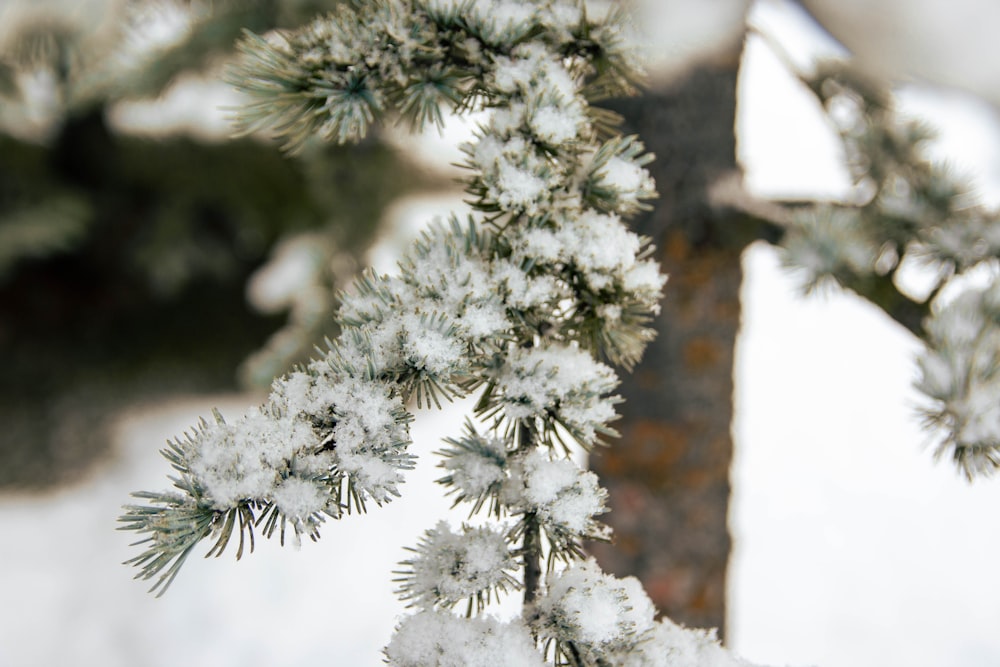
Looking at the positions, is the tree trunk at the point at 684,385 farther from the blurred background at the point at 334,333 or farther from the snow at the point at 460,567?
the snow at the point at 460,567

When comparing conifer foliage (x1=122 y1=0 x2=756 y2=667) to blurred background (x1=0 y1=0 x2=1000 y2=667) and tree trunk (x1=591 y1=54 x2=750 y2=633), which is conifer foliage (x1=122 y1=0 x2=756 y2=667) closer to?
blurred background (x1=0 y1=0 x2=1000 y2=667)

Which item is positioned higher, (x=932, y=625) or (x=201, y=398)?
(x=201, y=398)

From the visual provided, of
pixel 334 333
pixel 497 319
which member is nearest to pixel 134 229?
pixel 334 333

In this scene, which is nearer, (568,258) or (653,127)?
(568,258)

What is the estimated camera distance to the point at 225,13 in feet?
5.49

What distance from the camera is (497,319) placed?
0.48m

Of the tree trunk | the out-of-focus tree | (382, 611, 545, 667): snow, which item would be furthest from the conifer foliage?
the out-of-focus tree

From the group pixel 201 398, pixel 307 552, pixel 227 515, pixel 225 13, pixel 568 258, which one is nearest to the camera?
pixel 227 515

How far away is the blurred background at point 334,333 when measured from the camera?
3.40ft

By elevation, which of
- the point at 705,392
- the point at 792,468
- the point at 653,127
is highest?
the point at 792,468

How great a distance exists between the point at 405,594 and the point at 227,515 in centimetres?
18

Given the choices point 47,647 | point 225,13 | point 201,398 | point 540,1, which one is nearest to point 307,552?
point 47,647

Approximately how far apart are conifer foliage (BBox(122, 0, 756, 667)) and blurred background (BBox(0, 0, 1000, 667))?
0.40 ft

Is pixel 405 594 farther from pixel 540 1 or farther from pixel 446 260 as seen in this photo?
Result: pixel 540 1
